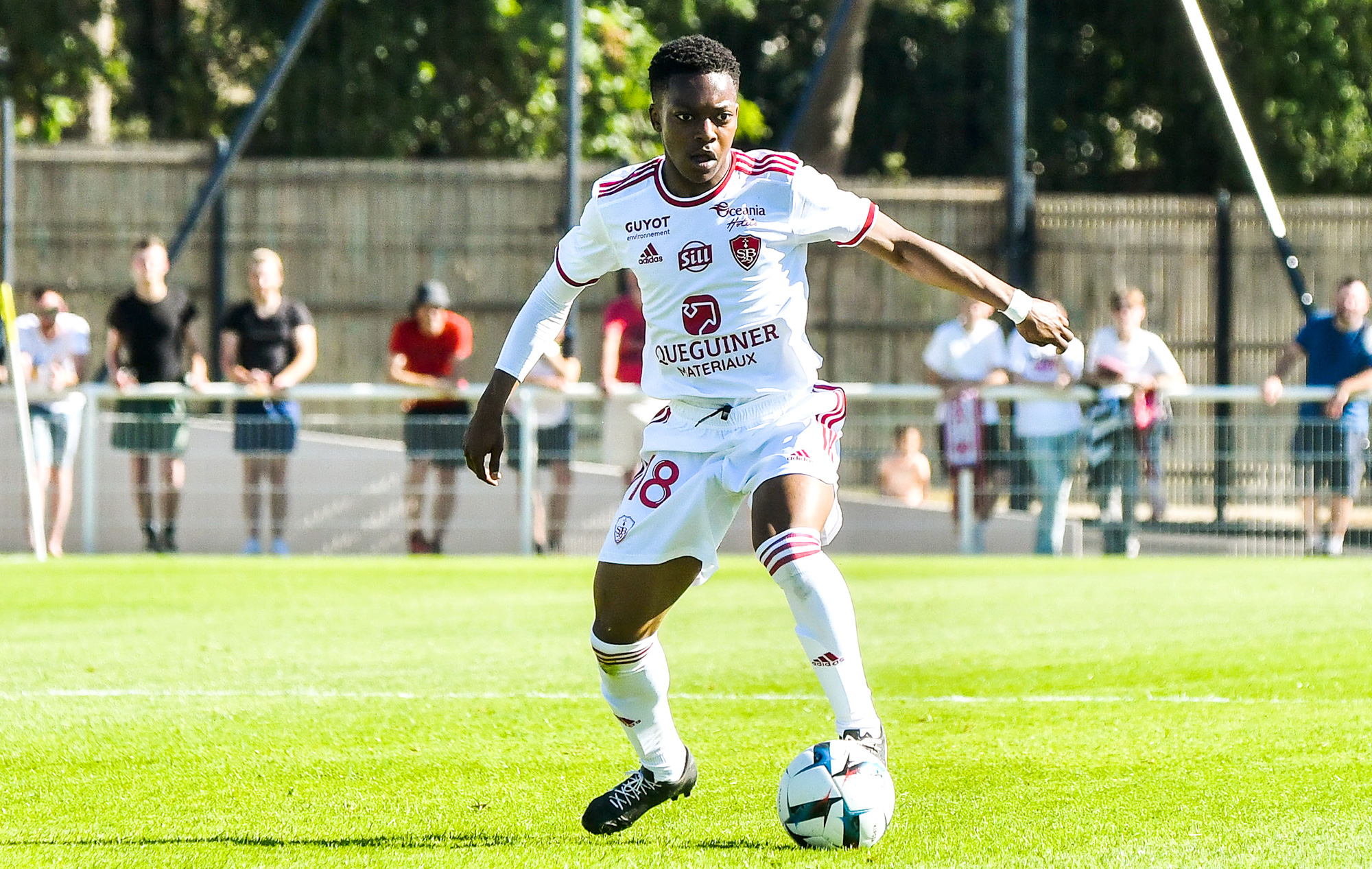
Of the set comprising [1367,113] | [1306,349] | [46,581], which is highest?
[1367,113]

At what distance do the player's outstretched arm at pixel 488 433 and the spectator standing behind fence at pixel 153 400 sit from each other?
28.3ft

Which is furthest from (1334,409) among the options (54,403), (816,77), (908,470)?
(54,403)

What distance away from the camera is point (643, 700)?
16.2ft

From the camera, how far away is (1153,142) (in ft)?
96.9

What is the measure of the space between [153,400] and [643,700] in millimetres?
9193

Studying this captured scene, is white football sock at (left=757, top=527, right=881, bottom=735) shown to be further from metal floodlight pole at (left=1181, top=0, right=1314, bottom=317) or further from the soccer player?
metal floodlight pole at (left=1181, top=0, right=1314, bottom=317)

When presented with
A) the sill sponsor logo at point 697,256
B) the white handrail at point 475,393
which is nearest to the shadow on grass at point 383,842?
the sill sponsor logo at point 697,256

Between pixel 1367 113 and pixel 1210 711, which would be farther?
pixel 1367 113

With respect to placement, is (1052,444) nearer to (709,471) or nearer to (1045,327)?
(1045,327)

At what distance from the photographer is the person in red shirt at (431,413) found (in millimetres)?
13336

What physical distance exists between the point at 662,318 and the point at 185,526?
9186mm

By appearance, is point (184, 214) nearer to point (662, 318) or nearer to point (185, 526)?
point (185, 526)

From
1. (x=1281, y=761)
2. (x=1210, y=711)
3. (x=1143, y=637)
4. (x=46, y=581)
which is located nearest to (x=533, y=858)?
(x=1281, y=761)

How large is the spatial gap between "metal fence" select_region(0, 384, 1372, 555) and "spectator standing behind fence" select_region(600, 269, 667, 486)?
0.36ft
